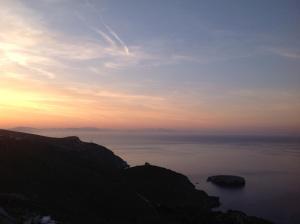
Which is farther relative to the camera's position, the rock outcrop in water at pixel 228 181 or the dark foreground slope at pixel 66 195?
the rock outcrop in water at pixel 228 181

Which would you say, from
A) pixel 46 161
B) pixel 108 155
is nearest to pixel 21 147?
pixel 46 161

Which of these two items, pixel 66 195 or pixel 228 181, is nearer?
pixel 66 195

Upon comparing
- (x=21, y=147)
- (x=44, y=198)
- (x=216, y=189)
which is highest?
(x=21, y=147)

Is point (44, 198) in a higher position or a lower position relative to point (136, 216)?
higher

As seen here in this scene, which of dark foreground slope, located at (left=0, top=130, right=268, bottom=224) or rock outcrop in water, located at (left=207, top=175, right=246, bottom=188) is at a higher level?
dark foreground slope, located at (left=0, top=130, right=268, bottom=224)

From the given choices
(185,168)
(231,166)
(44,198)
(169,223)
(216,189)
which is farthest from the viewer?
(231,166)

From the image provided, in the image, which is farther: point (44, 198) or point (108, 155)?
point (108, 155)

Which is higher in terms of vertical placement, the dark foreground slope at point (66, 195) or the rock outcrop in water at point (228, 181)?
the dark foreground slope at point (66, 195)

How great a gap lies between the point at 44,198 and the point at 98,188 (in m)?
15.1

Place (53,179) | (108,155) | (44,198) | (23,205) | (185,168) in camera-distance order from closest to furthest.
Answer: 1. (23,205)
2. (44,198)
3. (53,179)
4. (108,155)
5. (185,168)

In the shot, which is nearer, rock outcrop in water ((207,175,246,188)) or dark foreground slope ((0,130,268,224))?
dark foreground slope ((0,130,268,224))

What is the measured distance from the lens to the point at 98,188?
54438 millimetres

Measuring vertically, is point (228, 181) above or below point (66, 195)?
below

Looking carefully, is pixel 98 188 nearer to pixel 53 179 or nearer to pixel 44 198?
pixel 53 179
